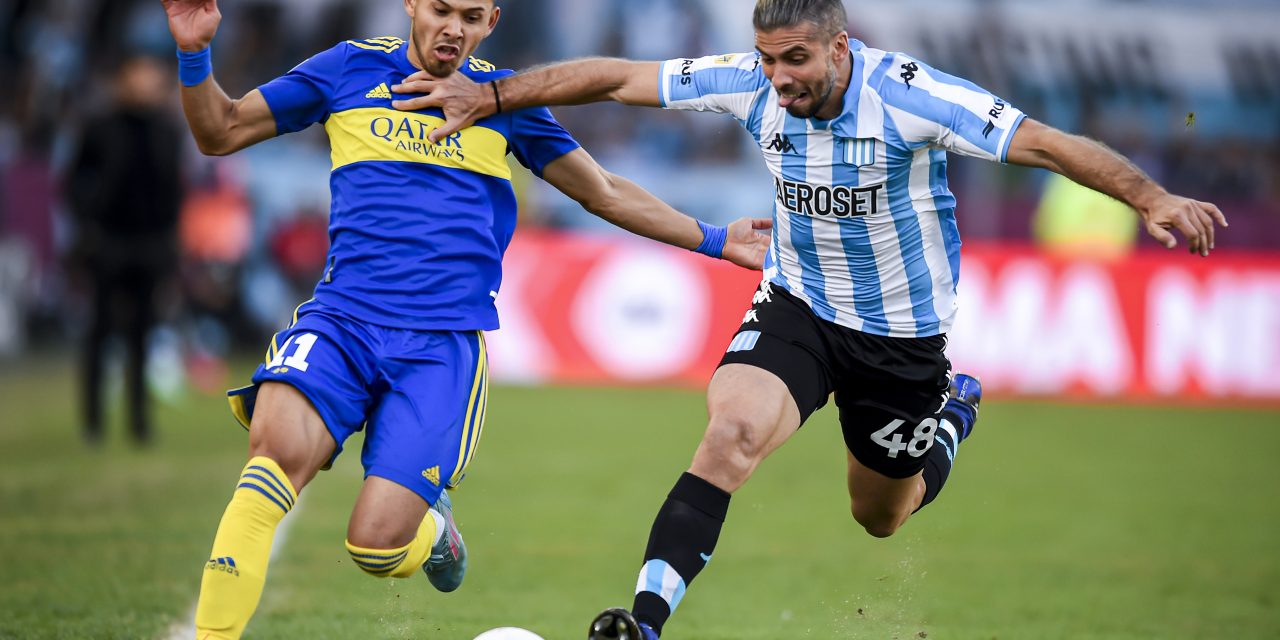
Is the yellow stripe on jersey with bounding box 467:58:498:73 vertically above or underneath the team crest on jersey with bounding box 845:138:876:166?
above

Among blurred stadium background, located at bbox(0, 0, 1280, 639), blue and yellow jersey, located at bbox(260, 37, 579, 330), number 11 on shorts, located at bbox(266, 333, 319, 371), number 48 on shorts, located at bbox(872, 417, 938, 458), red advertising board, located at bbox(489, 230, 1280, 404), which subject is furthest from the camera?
red advertising board, located at bbox(489, 230, 1280, 404)

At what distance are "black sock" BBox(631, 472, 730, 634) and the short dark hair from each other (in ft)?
5.00

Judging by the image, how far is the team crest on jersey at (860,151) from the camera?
4.95 m

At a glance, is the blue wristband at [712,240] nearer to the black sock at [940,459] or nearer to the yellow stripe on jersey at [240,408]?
the black sock at [940,459]

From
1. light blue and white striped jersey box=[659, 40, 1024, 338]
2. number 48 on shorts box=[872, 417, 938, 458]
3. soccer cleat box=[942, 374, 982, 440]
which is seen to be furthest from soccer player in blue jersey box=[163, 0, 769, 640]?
soccer cleat box=[942, 374, 982, 440]

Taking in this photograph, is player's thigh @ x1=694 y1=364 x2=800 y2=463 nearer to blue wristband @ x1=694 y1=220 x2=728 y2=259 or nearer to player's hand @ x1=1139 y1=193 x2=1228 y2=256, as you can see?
blue wristband @ x1=694 y1=220 x2=728 y2=259

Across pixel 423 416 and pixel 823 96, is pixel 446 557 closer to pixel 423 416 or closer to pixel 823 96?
pixel 423 416

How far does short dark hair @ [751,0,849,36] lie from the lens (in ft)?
15.4

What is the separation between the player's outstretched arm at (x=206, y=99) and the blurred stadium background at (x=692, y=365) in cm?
190

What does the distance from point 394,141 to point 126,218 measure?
685cm

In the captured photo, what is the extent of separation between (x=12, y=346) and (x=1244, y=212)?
16130 mm

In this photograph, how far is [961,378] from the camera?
21.6 ft

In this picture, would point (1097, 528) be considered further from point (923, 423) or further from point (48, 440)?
point (48, 440)

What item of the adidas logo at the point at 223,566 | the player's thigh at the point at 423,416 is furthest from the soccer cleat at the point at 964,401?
the adidas logo at the point at 223,566
